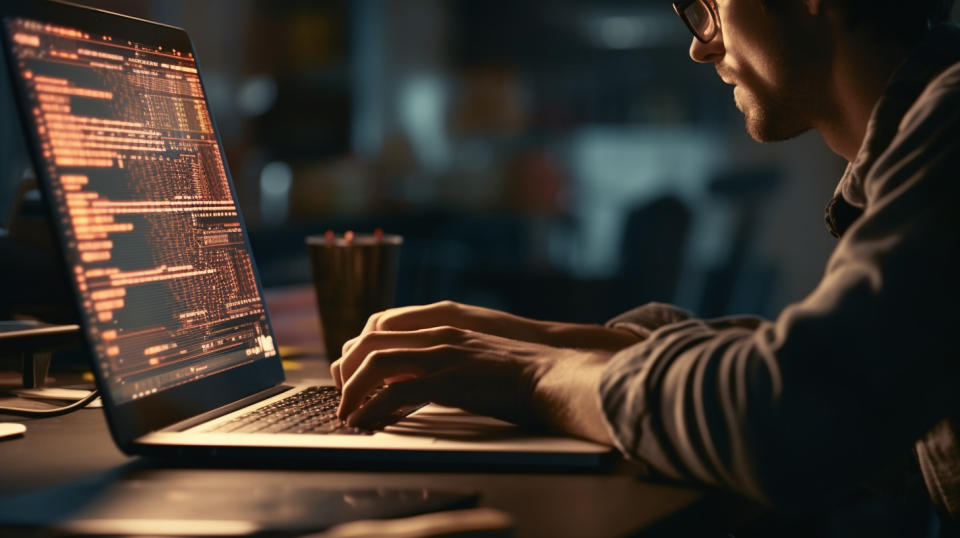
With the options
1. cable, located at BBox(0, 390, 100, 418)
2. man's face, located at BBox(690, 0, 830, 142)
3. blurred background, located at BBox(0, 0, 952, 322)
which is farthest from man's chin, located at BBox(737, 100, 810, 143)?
blurred background, located at BBox(0, 0, 952, 322)

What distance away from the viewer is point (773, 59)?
3.11 feet

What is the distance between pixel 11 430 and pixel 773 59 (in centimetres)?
79

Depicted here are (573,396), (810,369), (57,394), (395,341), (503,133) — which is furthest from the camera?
(503,133)

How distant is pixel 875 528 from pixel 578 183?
441 centimetres

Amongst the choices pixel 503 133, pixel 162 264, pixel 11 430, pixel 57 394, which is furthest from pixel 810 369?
pixel 503 133

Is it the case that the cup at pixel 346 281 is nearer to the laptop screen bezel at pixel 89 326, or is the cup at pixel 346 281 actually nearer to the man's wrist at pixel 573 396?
the laptop screen bezel at pixel 89 326

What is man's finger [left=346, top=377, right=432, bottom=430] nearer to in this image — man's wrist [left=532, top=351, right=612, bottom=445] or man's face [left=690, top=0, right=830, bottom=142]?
man's wrist [left=532, top=351, right=612, bottom=445]

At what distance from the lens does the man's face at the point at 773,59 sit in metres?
0.92

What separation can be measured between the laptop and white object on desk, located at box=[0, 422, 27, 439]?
0.43 feet

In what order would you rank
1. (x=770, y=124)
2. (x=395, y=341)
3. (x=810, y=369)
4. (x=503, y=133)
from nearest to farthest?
(x=810, y=369), (x=395, y=341), (x=770, y=124), (x=503, y=133)

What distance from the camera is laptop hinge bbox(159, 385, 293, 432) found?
74 cm

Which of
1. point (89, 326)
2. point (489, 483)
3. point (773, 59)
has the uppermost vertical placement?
point (773, 59)

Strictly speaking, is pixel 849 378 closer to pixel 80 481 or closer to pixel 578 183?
pixel 80 481

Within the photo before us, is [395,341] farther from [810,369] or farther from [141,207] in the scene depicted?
[810,369]
